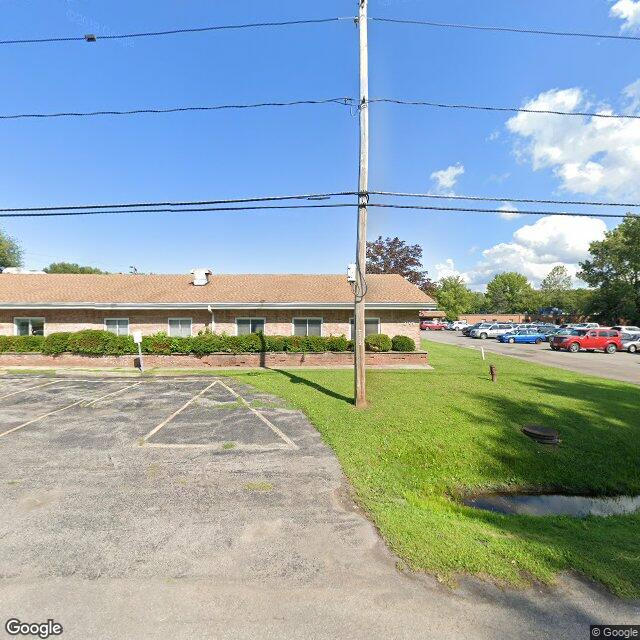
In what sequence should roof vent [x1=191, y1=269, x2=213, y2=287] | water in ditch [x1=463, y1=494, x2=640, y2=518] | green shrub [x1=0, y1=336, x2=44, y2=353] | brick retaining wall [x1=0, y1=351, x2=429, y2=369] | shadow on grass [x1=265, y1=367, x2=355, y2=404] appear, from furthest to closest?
roof vent [x1=191, y1=269, x2=213, y2=287] < green shrub [x1=0, y1=336, x2=44, y2=353] < brick retaining wall [x1=0, y1=351, x2=429, y2=369] < shadow on grass [x1=265, y1=367, x2=355, y2=404] < water in ditch [x1=463, y1=494, x2=640, y2=518]

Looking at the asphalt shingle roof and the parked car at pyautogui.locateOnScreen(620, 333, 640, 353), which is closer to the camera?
the asphalt shingle roof

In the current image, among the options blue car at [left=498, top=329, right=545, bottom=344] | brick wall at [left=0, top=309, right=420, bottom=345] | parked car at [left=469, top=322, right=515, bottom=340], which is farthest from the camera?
parked car at [left=469, top=322, right=515, bottom=340]

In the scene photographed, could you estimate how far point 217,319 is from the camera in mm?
17172

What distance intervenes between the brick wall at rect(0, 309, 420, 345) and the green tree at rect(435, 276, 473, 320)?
4173cm

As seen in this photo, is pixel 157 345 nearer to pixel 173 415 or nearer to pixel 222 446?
pixel 173 415

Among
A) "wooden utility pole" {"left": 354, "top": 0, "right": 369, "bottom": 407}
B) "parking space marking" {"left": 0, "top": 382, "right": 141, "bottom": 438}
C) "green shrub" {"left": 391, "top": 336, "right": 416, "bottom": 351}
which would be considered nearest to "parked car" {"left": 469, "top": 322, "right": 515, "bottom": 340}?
"green shrub" {"left": 391, "top": 336, "right": 416, "bottom": 351}

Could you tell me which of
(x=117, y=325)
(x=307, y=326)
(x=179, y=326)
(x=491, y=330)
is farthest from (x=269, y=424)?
(x=491, y=330)

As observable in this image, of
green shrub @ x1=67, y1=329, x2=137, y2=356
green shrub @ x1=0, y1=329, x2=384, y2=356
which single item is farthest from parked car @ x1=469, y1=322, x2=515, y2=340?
green shrub @ x1=67, y1=329, x2=137, y2=356

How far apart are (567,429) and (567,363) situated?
13.4 meters

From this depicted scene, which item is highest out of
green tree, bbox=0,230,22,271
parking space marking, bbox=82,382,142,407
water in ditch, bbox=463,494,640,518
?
green tree, bbox=0,230,22,271

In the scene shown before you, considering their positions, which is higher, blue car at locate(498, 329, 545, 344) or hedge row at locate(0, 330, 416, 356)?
hedge row at locate(0, 330, 416, 356)

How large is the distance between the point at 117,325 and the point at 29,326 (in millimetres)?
4527

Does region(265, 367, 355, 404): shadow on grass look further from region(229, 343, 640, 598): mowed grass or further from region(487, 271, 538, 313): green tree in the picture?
region(487, 271, 538, 313): green tree

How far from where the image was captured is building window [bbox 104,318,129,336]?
1723 centimetres
